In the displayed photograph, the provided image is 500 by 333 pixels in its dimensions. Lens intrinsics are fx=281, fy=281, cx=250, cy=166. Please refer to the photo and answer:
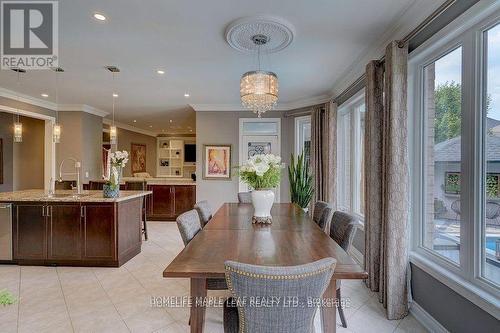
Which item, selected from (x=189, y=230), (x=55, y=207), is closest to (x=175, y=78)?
(x=55, y=207)

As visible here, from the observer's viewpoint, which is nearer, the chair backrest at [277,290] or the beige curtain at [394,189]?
the chair backrest at [277,290]

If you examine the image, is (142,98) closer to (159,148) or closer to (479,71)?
(479,71)

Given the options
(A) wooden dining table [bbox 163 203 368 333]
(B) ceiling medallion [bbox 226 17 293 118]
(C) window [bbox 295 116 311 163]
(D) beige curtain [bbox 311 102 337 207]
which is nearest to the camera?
(A) wooden dining table [bbox 163 203 368 333]

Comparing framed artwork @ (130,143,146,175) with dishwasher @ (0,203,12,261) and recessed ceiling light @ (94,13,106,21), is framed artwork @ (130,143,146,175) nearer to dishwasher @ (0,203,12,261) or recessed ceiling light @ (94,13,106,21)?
dishwasher @ (0,203,12,261)

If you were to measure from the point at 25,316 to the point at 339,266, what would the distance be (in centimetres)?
269

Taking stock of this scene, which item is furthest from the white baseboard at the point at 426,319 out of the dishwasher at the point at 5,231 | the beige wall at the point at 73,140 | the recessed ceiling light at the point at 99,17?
the beige wall at the point at 73,140

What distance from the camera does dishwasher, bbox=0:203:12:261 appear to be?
3596mm

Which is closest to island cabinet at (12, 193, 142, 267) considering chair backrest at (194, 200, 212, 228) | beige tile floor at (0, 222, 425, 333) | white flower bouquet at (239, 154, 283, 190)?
beige tile floor at (0, 222, 425, 333)

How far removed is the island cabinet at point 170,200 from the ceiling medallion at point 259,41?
13.2ft

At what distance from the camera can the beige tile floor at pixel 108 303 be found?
228 centimetres

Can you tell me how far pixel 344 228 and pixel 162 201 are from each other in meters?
5.11

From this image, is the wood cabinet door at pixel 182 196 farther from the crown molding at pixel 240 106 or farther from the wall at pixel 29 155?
the wall at pixel 29 155

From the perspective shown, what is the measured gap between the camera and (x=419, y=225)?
251 cm

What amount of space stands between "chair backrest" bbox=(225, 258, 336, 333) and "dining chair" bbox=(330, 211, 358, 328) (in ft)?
3.14
